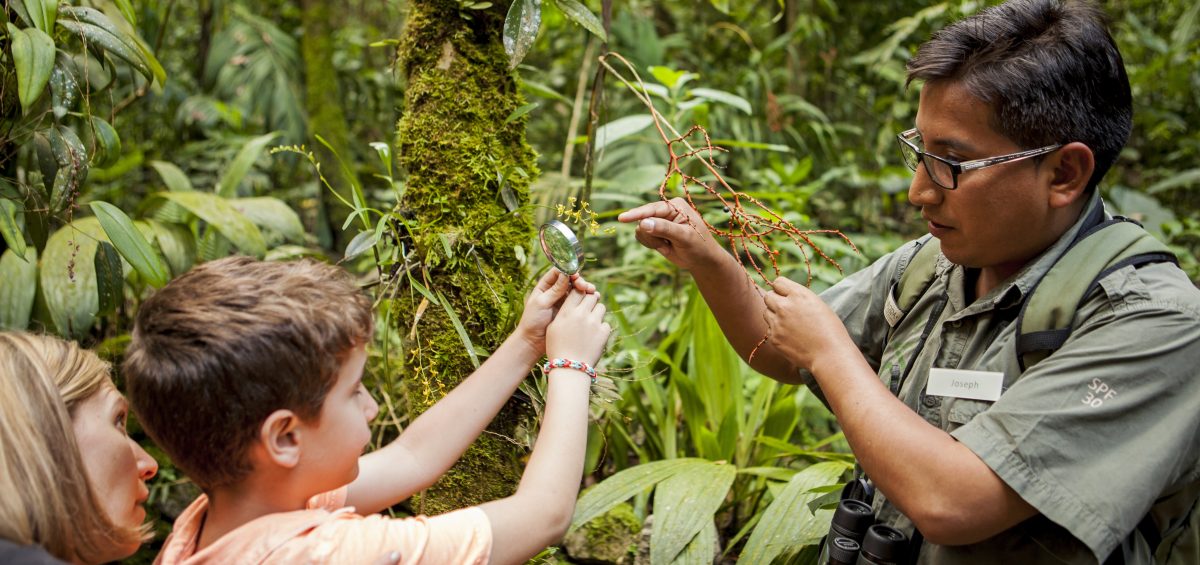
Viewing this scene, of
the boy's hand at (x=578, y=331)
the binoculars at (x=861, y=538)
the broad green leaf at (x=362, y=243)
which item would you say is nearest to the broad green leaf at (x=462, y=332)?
the broad green leaf at (x=362, y=243)

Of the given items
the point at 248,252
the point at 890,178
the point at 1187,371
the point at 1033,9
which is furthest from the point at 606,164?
the point at 1187,371

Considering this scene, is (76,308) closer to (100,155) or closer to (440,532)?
(100,155)

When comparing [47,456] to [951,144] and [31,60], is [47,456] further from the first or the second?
[951,144]

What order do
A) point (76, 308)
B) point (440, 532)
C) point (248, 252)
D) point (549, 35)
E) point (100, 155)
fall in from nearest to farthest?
1. point (440, 532)
2. point (100, 155)
3. point (76, 308)
4. point (248, 252)
5. point (549, 35)

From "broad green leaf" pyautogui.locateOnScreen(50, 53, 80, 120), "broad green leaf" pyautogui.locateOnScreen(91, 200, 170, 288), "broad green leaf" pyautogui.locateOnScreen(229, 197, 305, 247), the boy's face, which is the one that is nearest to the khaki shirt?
the boy's face

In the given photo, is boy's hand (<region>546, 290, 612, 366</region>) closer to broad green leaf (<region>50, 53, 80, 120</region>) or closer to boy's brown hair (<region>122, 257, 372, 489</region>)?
boy's brown hair (<region>122, 257, 372, 489</region>)

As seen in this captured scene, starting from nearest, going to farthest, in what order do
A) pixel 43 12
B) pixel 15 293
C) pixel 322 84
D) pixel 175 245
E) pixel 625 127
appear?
1. pixel 43 12
2. pixel 15 293
3. pixel 625 127
4. pixel 175 245
5. pixel 322 84

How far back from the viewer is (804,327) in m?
1.45

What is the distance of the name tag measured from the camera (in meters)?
1.36

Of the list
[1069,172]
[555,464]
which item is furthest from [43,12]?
[1069,172]

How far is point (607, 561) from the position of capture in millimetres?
2316

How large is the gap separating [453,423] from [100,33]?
1371 mm

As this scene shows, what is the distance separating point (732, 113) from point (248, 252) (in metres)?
2.69

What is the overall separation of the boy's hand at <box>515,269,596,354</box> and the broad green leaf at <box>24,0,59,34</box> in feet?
4.05
